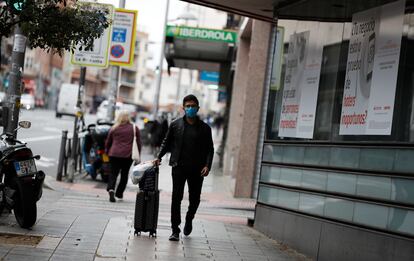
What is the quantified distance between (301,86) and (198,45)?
15508 millimetres

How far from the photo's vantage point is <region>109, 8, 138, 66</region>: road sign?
60.8 ft

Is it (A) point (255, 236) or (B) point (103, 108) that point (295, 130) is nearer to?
(A) point (255, 236)

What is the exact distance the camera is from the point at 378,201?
775 cm

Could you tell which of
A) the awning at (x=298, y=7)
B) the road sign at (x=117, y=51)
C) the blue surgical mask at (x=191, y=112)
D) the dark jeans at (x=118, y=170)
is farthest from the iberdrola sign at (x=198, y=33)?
the blue surgical mask at (x=191, y=112)

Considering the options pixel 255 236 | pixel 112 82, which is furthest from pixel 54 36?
pixel 112 82

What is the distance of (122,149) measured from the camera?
45.9 feet

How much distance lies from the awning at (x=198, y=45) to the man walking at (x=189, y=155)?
14.1 meters

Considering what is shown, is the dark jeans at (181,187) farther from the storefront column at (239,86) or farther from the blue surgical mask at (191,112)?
the storefront column at (239,86)

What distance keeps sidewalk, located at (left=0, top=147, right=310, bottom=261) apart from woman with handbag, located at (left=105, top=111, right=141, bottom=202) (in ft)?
1.46

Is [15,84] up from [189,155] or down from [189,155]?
up

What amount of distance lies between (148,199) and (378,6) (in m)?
3.53

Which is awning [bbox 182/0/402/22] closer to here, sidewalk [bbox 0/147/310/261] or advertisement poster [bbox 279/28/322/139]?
advertisement poster [bbox 279/28/322/139]

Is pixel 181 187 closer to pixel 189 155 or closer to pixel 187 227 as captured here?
pixel 189 155

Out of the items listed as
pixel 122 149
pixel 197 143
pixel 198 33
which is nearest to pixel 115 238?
pixel 197 143
